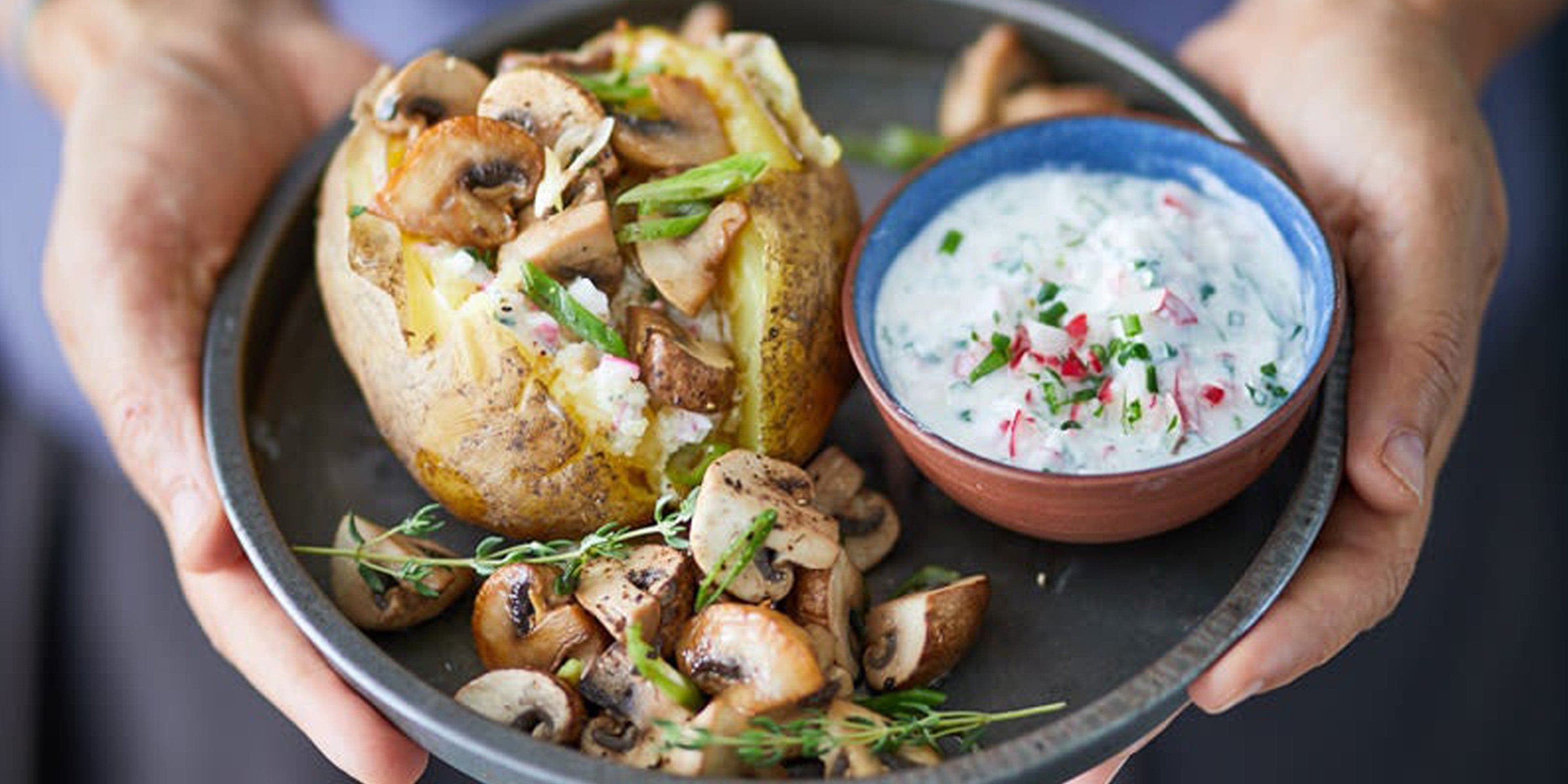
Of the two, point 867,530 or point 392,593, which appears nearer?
point 392,593

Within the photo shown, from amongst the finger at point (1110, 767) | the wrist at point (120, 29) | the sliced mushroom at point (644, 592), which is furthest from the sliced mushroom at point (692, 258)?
the wrist at point (120, 29)

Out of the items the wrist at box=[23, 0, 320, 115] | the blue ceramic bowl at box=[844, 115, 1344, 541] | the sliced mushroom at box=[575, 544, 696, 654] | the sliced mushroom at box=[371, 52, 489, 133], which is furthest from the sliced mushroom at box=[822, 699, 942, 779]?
the wrist at box=[23, 0, 320, 115]

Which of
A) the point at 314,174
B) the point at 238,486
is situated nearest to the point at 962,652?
the point at 238,486

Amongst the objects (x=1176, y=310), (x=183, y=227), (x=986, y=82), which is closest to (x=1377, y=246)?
(x=1176, y=310)

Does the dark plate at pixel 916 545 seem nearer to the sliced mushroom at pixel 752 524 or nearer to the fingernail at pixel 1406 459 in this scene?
the fingernail at pixel 1406 459

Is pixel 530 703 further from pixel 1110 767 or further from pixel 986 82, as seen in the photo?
pixel 986 82

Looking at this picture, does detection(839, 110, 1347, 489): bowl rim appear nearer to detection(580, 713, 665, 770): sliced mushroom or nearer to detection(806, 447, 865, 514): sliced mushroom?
detection(806, 447, 865, 514): sliced mushroom

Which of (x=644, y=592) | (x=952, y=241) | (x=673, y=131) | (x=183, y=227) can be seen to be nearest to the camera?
(x=644, y=592)

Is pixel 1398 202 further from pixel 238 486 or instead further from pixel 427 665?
pixel 238 486
